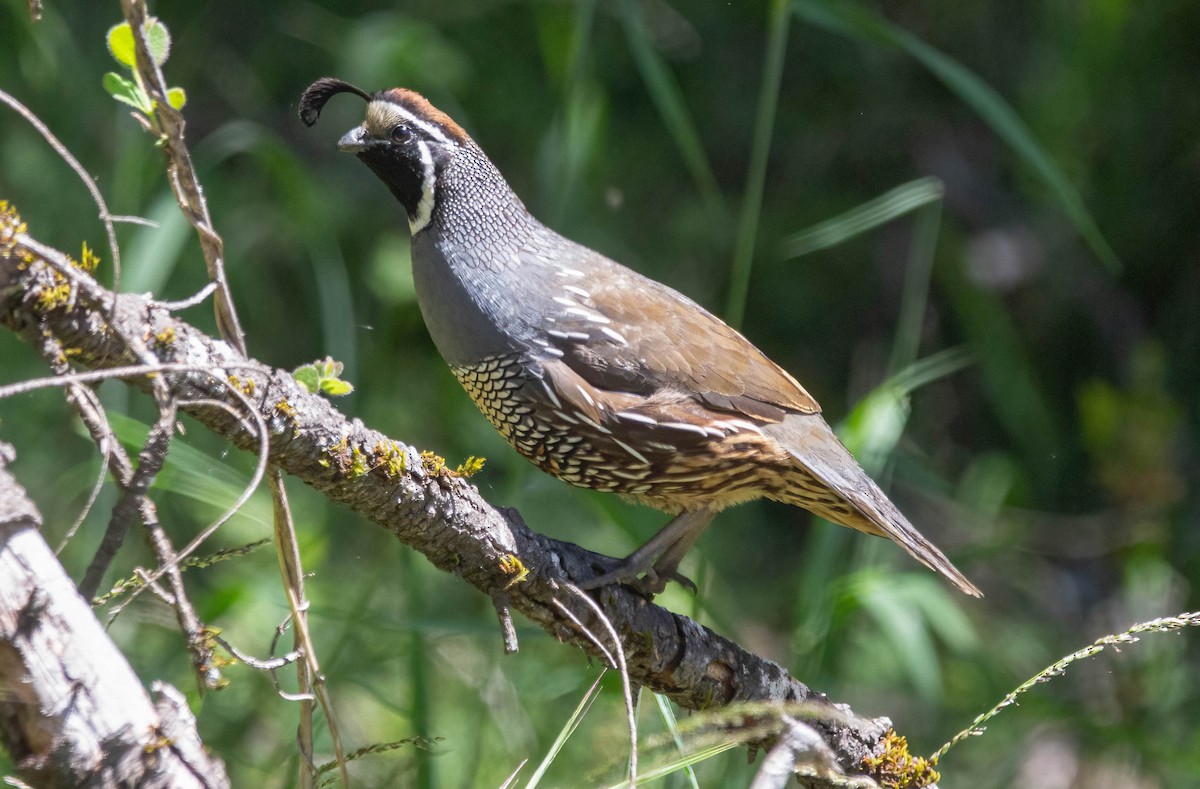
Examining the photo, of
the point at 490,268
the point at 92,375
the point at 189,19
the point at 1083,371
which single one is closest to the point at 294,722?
the point at 490,268

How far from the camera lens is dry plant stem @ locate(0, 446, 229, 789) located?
117 centimetres

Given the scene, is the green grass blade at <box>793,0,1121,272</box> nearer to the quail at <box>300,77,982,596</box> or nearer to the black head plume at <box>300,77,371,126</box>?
the quail at <box>300,77,982,596</box>

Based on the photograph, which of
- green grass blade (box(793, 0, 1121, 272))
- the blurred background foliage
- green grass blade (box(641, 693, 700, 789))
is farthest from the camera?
the blurred background foliage

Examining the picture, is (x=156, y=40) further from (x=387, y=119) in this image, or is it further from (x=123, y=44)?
(x=387, y=119)

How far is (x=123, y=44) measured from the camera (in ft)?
4.96

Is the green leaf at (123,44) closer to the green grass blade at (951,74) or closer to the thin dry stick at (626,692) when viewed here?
the thin dry stick at (626,692)

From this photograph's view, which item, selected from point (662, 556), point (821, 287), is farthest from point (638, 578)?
point (821, 287)

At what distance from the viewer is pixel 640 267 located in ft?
16.1

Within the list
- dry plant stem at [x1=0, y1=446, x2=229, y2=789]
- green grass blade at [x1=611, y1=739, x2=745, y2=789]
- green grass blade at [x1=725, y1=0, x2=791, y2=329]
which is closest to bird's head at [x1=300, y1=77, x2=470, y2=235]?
green grass blade at [x1=725, y1=0, x2=791, y2=329]

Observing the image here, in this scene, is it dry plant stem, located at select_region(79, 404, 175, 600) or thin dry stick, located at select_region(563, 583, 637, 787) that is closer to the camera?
dry plant stem, located at select_region(79, 404, 175, 600)

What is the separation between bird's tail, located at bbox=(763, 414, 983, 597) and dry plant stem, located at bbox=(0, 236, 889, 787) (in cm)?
40

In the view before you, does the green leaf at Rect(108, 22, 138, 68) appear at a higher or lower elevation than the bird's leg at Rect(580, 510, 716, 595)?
higher

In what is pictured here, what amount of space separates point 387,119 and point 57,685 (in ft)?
5.57

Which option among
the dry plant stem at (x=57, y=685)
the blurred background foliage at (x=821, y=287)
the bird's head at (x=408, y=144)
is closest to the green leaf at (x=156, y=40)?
the dry plant stem at (x=57, y=685)
